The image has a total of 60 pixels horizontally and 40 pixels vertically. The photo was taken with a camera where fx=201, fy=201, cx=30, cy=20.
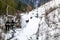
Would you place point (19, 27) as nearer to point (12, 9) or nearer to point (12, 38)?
point (12, 38)

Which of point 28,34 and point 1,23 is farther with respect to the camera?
point 1,23

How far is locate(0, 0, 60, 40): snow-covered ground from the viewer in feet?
15.9

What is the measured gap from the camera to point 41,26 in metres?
5.17

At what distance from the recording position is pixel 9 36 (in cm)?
518

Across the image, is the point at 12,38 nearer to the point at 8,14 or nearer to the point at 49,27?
the point at 49,27

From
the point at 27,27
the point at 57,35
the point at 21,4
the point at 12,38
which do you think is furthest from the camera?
the point at 21,4

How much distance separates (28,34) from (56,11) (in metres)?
0.97

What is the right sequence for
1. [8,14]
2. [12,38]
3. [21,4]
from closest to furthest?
[12,38] → [8,14] → [21,4]

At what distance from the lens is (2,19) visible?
19.4ft

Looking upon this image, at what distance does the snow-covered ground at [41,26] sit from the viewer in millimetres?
4840

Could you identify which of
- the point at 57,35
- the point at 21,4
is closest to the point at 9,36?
the point at 57,35

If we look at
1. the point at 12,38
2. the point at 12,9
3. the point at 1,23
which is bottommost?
the point at 12,38

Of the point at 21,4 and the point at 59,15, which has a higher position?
the point at 21,4

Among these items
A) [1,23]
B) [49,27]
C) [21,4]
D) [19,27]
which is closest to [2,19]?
[1,23]
